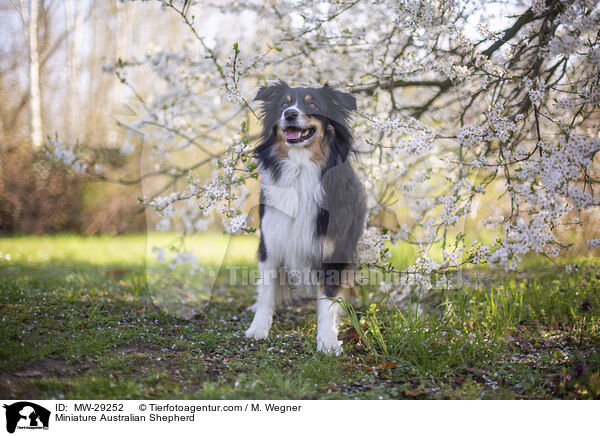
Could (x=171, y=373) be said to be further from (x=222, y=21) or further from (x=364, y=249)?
(x=222, y=21)

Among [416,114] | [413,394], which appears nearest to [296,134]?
[416,114]

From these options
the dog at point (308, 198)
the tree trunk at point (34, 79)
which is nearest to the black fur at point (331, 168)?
the dog at point (308, 198)

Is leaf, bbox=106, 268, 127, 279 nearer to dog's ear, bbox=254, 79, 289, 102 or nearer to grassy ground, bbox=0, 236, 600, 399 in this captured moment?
grassy ground, bbox=0, 236, 600, 399

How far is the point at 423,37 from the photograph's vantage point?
3.04 meters

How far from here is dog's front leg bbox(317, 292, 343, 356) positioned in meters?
2.72

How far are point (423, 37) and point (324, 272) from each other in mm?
1966

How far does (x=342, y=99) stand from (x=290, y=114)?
52 centimetres

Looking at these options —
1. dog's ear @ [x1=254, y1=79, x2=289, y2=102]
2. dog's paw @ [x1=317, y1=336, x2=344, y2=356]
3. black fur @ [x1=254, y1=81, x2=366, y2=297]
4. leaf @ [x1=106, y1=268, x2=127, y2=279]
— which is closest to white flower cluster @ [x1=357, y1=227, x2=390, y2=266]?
black fur @ [x1=254, y1=81, x2=366, y2=297]

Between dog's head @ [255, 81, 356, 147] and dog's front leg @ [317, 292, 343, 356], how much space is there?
118cm

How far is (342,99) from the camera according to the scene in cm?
309

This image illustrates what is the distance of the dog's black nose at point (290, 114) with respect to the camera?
281cm

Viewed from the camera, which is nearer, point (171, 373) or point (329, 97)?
point (171, 373)

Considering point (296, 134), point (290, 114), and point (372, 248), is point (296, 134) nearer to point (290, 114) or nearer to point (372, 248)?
point (290, 114)
